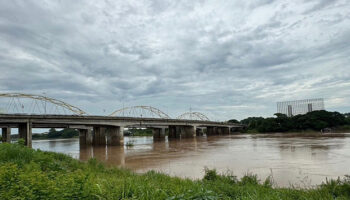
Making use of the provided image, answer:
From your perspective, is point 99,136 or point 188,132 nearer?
point 99,136

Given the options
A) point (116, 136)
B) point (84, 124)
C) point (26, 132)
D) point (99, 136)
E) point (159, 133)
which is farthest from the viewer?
point (159, 133)

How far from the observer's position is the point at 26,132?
38.0 metres

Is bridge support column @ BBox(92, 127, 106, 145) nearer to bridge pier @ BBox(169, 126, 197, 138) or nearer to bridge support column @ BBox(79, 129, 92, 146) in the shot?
bridge support column @ BBox(79, 129, 92, 146)

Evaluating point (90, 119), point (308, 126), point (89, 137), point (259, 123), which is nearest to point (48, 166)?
point (90, 119)

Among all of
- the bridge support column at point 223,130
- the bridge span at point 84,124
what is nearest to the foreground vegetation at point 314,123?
the bridge support column at point 223,130

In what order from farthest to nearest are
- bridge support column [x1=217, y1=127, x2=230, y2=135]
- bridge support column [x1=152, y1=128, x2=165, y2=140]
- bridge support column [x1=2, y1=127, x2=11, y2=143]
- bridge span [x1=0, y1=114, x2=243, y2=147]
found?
bridge support column [x1=217, y1=127, x2=230, y2=135]
bridge support column [x1=152, y1=128, x2=165, y2=140]
bridge support column [x1=2, y1=127, x2=11, y2=143]
bridge span [x1=0, y1=114, x2=243, y2=147]

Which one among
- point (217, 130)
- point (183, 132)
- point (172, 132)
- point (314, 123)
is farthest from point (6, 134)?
point (314, 123)

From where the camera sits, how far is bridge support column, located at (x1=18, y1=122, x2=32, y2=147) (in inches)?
1444

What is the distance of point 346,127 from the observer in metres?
83.7

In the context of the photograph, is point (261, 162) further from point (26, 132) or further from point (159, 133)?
point (159, 133)

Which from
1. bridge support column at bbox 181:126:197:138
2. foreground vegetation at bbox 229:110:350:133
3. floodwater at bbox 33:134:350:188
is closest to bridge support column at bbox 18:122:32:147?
floodwater at bbox 33:134:350:188

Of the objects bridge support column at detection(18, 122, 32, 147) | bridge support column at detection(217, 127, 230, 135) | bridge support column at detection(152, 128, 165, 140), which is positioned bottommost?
bridge support column at detection(217, 127, 230, 135)

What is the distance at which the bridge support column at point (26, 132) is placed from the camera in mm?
36666

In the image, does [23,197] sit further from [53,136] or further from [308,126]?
[53,136]
